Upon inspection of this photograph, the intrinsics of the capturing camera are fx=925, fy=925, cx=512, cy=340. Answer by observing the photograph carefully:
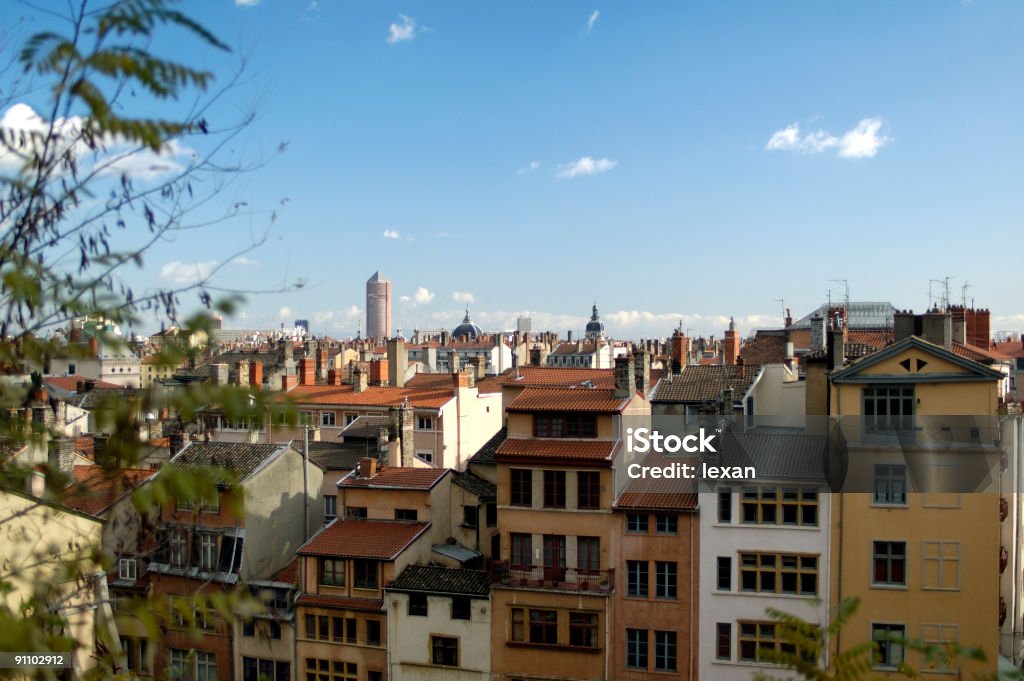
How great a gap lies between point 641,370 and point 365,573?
1207 centimetres

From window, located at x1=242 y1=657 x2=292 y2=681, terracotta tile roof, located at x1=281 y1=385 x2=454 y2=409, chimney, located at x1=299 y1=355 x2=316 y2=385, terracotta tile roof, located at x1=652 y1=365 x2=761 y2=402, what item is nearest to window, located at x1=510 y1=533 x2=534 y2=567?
window, located at x1=242 y1=657 x2=292 y2=681

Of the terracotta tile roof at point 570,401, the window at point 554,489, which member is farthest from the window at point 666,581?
the terracotta tile roof at point 570,401

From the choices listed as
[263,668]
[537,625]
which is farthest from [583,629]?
[263,668]

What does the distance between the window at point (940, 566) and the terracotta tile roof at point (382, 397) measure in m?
24.1

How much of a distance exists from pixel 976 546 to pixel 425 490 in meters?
16.7

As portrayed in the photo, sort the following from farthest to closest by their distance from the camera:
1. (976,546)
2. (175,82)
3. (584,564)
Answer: (584,564)
(976,546)
(175,82)

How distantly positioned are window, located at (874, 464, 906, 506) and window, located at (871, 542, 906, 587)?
4.04 feet

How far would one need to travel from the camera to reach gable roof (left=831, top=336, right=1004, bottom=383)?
26562 millimetres

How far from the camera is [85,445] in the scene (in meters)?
38.6

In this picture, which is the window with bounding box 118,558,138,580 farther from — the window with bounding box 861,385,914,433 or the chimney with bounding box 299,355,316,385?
the window with bounding box 861,385,914,433

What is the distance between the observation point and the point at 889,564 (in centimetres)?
2672

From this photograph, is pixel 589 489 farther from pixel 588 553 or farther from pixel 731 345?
pixel 731 345

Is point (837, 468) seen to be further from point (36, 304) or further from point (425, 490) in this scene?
point (36, 304)

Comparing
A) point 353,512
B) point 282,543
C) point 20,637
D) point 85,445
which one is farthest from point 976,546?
point 85,445
